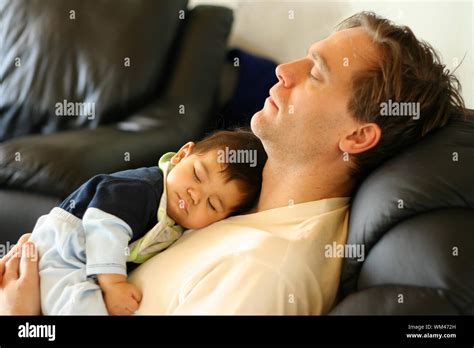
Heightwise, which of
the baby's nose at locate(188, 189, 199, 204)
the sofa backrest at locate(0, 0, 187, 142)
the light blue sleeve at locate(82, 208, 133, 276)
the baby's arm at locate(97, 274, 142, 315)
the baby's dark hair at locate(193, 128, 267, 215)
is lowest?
the baby's arm at locate(97, 274, 142, 315)

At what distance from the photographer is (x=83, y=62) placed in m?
1.98

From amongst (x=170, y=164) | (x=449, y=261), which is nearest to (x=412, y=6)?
(x=170, y=164)

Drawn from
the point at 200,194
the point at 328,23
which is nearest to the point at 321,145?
the point at 200,194

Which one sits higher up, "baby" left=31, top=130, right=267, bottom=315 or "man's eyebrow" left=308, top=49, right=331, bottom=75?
"man's eyebrow" left=308, top=49, right=331, bottom=75

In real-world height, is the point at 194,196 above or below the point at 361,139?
below

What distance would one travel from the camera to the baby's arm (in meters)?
1.03

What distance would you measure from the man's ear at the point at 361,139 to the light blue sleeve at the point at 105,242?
459 millimetres

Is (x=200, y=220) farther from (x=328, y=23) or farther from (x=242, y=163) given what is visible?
(x=328, y=23)

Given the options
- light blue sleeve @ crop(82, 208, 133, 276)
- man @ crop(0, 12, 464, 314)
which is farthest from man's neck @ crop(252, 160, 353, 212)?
light blue sleeve @ crop(82, 208, 133, 276)

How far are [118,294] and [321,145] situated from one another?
0.49 metres

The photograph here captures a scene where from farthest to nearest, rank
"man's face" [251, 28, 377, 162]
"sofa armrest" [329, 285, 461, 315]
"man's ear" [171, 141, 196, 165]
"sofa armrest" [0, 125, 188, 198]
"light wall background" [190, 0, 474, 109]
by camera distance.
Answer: "light wall background" [190, 0, 474, 109] < "sofa armrest" [0, 125, 188, 198] < "man's ear" [171, 141, 196, 165] < "man's face" [251, 28, 377, 162] < "sofa armrest" [329, 285, 461, 315]

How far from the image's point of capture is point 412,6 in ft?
5.90

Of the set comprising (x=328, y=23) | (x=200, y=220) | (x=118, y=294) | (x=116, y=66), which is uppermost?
(x=328, y=23)

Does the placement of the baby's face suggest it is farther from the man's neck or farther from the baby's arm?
the baby's arm
